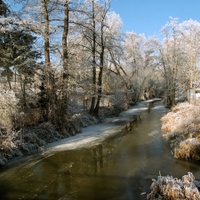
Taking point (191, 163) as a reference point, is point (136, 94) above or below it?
above

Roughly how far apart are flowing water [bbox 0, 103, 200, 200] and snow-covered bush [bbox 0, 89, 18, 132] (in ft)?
5.18

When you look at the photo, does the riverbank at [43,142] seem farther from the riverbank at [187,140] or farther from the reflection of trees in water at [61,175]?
the riverbank at [187,140]

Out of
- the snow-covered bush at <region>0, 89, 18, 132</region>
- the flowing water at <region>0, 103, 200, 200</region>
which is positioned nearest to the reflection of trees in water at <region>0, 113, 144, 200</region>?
the flowing water at <region>0, 103, 200, 200</region>

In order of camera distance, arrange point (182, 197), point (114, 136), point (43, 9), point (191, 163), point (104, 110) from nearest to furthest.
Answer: point (182, 197), point (191, 163), point (114, 136), point (43, 9), point (104, 110)

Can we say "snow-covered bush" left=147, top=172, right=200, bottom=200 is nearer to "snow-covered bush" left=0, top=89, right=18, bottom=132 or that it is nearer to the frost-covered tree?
"snow-covered bush" left=0, top=89, right=18, bottom=132

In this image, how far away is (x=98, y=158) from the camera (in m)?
8.06

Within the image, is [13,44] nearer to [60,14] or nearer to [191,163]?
[60,14]

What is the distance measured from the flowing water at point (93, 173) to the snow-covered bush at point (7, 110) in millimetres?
1579

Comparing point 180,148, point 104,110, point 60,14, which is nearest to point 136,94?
point 104,110

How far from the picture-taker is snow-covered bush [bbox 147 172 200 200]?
428cm

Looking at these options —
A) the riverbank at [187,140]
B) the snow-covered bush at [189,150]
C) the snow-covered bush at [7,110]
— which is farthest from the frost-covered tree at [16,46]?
the snow-covered bush at [189,150]

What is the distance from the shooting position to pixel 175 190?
4.38 meters

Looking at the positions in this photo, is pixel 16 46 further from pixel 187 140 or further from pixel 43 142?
pixel 187 140

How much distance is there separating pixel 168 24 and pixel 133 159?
77.1 feet
